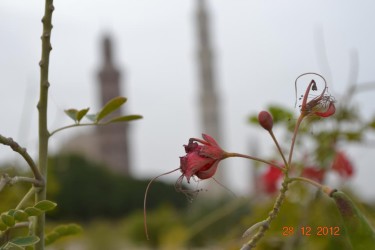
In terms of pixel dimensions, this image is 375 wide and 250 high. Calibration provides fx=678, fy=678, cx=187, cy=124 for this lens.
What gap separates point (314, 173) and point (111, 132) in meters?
32.0

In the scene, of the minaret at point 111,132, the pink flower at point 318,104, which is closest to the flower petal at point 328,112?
the pink flower at point 318,104

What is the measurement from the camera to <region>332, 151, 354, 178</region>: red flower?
1.49m

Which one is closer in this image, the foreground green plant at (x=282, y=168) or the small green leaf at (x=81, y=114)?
the foreground green plant at (x=282, y=168)

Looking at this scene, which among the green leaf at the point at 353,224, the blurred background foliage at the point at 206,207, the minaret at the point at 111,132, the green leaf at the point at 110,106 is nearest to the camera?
the green leaf at the point at 353,224

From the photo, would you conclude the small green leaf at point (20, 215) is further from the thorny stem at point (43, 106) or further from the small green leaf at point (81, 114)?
the small green leaf at point (81, 114)

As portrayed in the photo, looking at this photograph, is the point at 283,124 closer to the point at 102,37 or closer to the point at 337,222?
the point at 337,222

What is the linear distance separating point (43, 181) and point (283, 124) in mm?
925

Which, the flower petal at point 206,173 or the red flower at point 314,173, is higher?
the flower petal at point 206,173

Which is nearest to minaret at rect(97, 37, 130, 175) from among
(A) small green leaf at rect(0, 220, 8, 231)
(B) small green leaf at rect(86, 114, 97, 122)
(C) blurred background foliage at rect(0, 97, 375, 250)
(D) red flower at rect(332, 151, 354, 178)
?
(C) blurred background foliage at rect(0, 97, 375, 250)

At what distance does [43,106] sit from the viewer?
0.59 meters

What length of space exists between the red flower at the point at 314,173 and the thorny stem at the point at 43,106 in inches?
37.0

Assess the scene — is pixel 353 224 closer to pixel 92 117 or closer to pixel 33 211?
pixel 33 211

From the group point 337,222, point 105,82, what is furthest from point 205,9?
point 337,222

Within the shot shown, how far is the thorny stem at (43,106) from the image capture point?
59 cm
